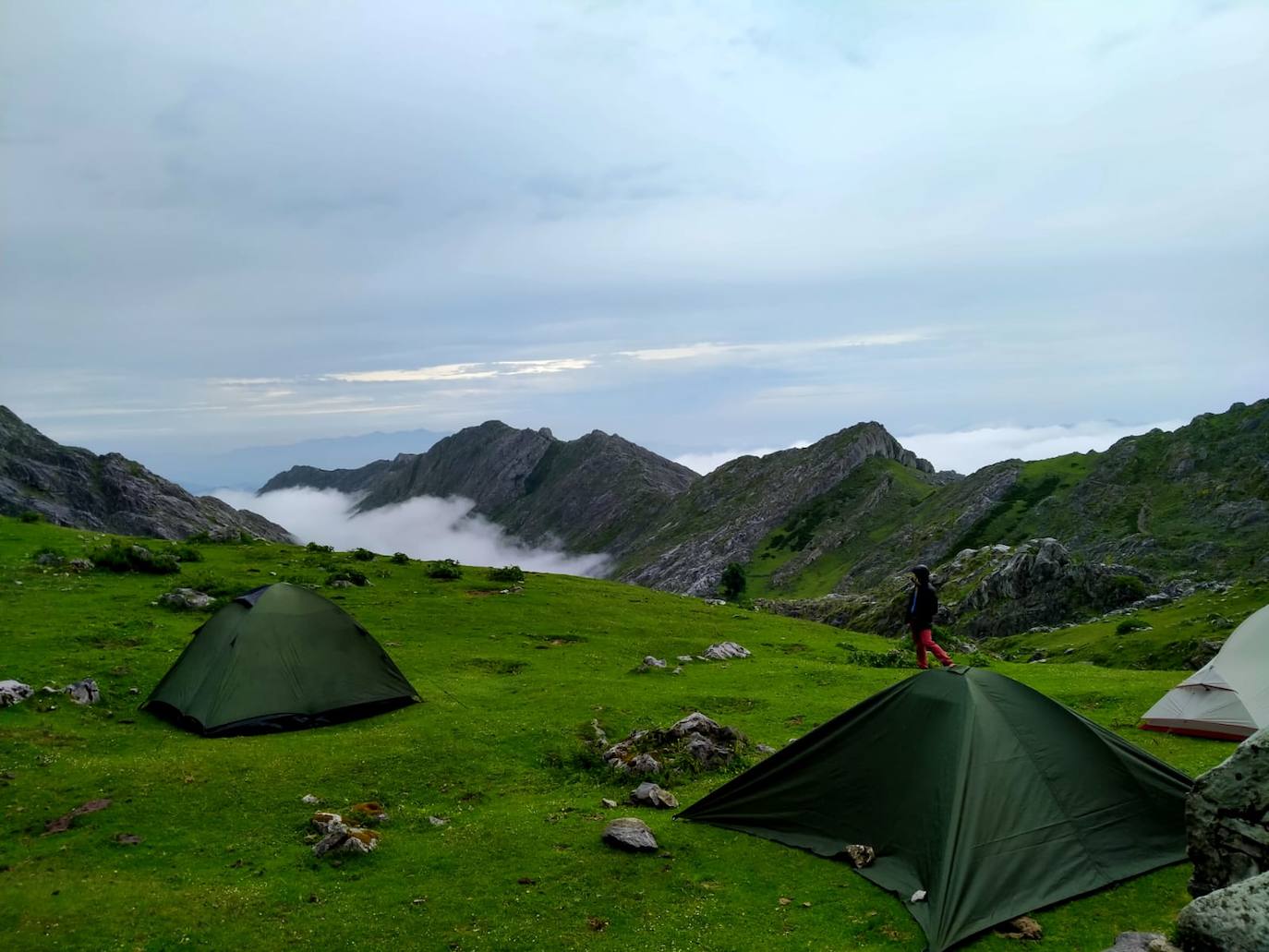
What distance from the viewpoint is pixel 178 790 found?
18172 mm

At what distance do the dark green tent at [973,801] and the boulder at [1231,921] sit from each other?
11.0 feet

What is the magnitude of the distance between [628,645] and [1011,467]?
16444 centimetres

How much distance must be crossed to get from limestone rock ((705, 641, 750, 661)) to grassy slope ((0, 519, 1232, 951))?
1.64 meters

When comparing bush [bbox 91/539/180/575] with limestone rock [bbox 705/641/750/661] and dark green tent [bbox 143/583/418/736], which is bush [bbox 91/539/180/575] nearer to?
dark green tent [bbox 143/583/418/736]

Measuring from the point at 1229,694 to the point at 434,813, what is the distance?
65.3 ft

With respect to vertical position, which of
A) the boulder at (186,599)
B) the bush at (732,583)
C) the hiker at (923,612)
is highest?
the hiker at (923,612)

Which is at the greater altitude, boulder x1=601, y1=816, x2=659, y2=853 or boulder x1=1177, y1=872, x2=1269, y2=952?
boulder x1=1177, y1=872, x2=1269, y2=952

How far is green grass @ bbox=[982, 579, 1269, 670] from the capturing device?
48750 mm

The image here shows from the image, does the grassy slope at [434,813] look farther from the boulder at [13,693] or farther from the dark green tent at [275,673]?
the dark green tent at [275,673]

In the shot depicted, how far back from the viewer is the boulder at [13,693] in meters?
22.3

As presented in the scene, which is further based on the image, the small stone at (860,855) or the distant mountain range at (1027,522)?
the distant mountain range at (1027,522)

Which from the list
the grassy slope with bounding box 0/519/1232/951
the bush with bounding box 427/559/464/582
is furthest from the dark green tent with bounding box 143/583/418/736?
the bush with bounding box 427/559/464/582

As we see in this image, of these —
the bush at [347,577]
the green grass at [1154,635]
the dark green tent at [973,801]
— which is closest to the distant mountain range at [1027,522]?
the green grass at [1154,635]

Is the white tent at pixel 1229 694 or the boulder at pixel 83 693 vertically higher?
the white tent at pixel 1229 694
